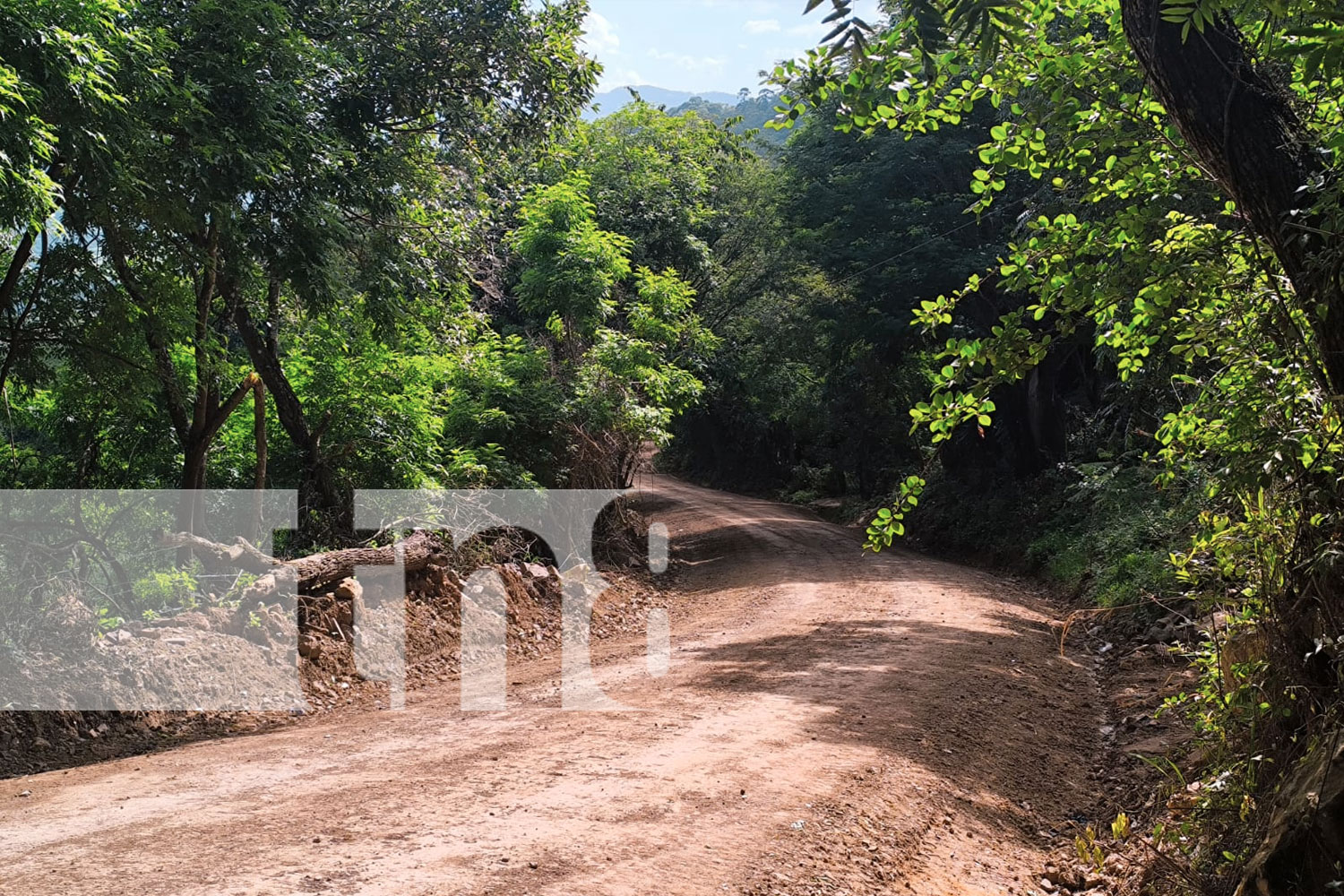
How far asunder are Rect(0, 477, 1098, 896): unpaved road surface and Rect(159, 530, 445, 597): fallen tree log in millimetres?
1703

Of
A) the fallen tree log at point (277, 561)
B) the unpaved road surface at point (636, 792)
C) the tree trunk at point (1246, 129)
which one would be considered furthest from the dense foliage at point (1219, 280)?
the fallen tree log at point (277, 561)

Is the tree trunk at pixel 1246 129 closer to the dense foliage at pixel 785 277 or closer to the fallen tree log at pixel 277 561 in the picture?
the dense foliage at pixel 785 277

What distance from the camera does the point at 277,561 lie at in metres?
9.73

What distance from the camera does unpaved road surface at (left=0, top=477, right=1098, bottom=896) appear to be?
419 cm

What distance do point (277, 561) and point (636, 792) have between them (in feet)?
19.7

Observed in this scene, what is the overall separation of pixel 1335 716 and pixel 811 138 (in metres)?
20.5

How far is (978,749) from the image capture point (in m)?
6.66

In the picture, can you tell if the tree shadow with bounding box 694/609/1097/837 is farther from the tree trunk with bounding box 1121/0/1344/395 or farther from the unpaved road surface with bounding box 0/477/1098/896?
the tree trunk with bounding box 1121/0/1344/395

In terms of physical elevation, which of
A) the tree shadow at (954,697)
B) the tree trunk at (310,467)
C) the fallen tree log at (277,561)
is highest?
the tree trunk at (310,467)

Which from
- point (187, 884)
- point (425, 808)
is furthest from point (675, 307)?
point (187, 884)

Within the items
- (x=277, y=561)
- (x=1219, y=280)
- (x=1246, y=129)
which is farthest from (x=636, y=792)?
(x=277, y=561)

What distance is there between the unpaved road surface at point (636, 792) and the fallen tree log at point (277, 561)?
5.59 ft

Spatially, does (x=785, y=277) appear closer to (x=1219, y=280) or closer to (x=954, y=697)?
(x=954, y=697)

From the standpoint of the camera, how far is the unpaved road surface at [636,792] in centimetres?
419
